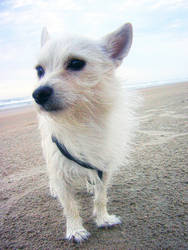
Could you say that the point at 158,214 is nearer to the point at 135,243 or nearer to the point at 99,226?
the point at 135,243

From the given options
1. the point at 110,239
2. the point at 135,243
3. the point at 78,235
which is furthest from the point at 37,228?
the point at 135,243

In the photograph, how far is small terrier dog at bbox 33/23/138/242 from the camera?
1695 millimetres

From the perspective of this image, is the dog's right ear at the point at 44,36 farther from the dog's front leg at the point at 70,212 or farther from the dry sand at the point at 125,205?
the dry sand at the point at 125,205

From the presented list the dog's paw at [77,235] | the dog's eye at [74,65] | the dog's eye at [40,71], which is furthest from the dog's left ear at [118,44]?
the dog's paw at [77,235]

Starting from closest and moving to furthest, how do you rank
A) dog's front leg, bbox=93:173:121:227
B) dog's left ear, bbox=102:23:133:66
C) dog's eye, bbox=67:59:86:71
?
dog's eye, bbox=67:59:86:71 < dog's front leg, bbox=93:173:121:227 < dog's left ear, bbox=102:23:133:66

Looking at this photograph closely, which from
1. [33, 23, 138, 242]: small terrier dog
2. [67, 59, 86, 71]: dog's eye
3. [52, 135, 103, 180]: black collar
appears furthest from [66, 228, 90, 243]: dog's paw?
[67, 59, 86, 71]: dog's eye

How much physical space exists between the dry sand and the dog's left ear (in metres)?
1.52

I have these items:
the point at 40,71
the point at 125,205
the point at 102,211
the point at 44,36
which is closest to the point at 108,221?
the point at 102,211

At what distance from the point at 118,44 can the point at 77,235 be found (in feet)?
6.46

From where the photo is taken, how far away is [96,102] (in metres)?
1.76

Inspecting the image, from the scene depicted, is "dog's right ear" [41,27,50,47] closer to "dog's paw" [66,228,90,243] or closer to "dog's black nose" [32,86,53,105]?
"dog's black nose" [32,86,53,105]

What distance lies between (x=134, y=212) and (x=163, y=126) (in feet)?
9.44

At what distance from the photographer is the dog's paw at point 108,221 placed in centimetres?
193

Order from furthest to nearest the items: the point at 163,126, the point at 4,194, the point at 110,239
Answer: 1. the point at 163,126
2. the point at 4,194
3. the point at 110,239
